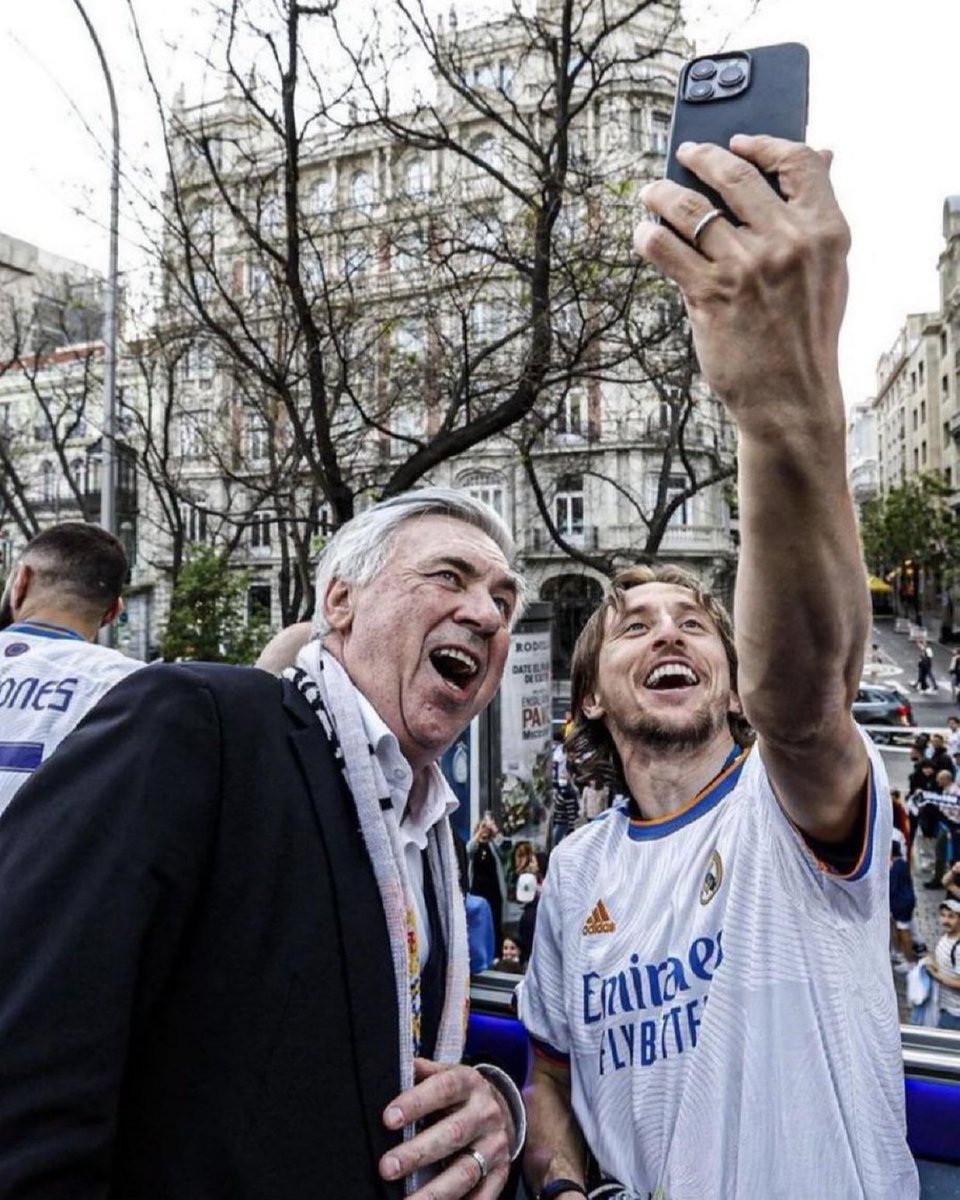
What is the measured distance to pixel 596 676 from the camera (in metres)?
2.45

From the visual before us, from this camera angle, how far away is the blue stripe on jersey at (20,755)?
8.84 ft

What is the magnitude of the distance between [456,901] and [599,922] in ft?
1.21

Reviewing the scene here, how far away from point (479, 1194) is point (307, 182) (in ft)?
42.3

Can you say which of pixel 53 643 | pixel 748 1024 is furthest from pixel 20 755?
pixel 748 1024

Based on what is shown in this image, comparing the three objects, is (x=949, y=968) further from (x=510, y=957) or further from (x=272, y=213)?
(x=272, y=213)

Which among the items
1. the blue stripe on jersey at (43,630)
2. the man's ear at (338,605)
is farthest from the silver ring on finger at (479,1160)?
the blue stripe on jersey at (43,630)

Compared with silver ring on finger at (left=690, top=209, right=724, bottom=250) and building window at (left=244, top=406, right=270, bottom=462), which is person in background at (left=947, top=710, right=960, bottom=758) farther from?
silver ring on finger at (left=690, top=209, right=724, bottom=250)

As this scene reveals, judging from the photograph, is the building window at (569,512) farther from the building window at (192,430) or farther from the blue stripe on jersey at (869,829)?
the blue stripe on jersey at (869,829)

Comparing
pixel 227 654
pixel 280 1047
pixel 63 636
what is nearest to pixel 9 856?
pixel 280 1047

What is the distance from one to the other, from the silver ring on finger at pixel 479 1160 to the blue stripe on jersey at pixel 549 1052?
1.77ft

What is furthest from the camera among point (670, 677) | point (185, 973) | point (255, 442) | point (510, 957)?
point (255, 442)

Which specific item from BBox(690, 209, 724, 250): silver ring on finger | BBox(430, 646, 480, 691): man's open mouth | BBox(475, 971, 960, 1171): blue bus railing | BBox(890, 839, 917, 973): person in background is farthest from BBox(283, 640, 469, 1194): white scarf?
BBox(890, 839, 917, 973): person in background

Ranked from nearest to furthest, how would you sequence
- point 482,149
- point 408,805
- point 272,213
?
point 408,805
point 482,149
point 272,213

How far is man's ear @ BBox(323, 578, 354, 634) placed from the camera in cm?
196
